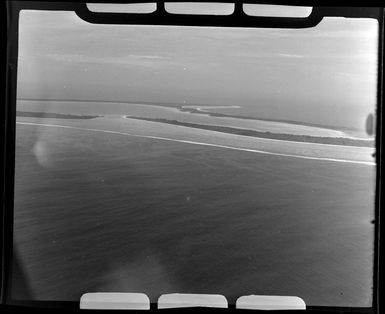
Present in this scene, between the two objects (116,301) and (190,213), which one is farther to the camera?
(190,213)

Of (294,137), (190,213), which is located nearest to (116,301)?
(190,213)

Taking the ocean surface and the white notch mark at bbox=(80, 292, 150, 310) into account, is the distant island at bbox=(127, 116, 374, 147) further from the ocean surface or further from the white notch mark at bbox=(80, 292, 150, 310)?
the white notch mark at bbox=(80, 292, 150, 310)

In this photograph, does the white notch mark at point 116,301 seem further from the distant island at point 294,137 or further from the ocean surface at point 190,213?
the distant island at point 294,137

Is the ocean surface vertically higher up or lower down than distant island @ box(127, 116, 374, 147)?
lower down

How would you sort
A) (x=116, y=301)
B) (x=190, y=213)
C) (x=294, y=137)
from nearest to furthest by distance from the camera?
(x=116, y=301), (x=190, y=213), (x=294, y=137)

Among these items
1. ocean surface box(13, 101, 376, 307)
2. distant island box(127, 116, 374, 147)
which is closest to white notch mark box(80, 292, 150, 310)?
ocean surface box(13, 101, 376, 307)

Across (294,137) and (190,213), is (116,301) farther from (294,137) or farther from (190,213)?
(294,137)

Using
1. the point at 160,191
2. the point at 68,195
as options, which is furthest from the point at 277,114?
the point at 68,195

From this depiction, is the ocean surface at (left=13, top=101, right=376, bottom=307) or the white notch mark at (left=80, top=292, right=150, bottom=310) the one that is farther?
the ocean surface at (left=13, top=101, right=376, bottom=307)

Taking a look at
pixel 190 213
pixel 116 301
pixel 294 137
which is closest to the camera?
pixel 116 301
